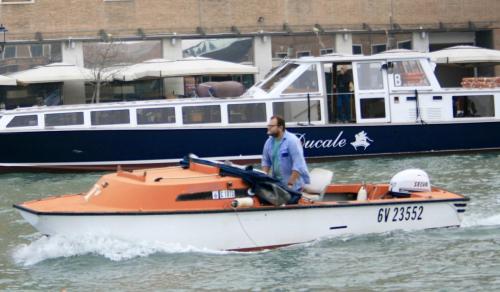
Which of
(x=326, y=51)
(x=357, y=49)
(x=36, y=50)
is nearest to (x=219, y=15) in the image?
(x=326, y=51)

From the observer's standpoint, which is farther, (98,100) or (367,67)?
(98,100)

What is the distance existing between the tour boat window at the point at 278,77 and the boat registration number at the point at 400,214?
12.6 metres

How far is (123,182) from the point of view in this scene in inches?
566

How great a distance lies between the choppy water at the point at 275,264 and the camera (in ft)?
43.7

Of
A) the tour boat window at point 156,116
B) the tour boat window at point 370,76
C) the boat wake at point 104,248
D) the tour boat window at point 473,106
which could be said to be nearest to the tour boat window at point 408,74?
the tour boat window at point 370,76

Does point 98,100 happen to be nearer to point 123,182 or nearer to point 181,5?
point 181,5

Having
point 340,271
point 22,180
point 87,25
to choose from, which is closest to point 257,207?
point 340,271

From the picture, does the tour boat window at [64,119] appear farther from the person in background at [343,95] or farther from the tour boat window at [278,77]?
the person in background at [343,95]

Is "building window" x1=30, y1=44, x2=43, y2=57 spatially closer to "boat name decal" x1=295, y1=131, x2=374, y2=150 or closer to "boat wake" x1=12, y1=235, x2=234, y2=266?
"boat name decal" x1=295, y1=131, x2=374, y2=150

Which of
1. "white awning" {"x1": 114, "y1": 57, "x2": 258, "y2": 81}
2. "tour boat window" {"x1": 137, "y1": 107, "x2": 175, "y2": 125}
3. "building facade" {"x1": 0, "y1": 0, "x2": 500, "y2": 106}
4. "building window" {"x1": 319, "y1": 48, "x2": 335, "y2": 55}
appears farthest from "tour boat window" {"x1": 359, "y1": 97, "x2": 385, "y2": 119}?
"building window" {"x1": 319, "y1": 48, "x2": 335, "y2": 55}

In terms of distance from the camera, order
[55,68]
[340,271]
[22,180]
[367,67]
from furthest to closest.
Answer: [55,68] → [367,67] → [22,180] → [340,271]

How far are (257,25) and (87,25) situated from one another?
6.45 meters

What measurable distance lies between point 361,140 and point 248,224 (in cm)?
1362

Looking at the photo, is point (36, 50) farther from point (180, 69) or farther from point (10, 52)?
point (180, 69)
